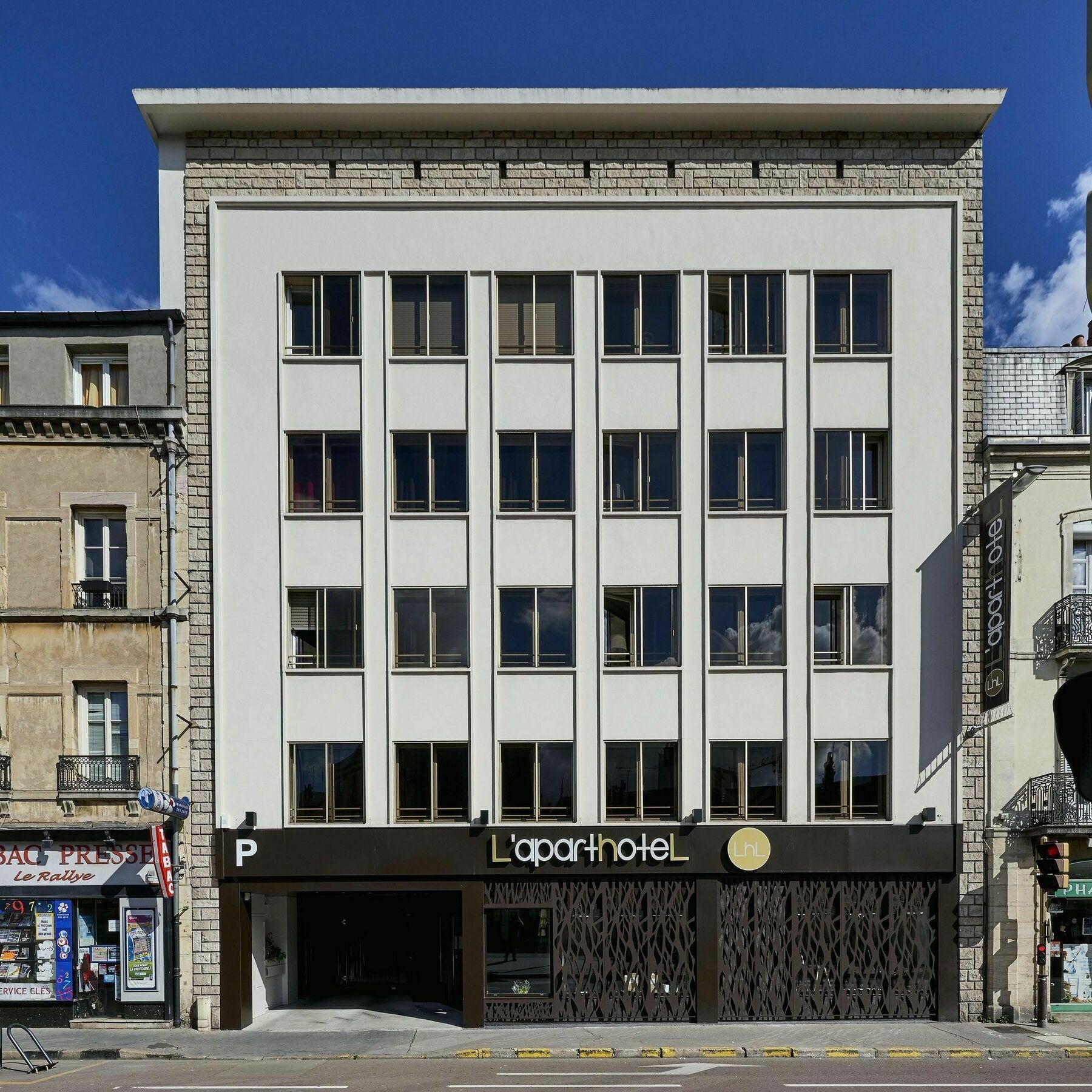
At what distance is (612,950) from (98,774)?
11.3 m

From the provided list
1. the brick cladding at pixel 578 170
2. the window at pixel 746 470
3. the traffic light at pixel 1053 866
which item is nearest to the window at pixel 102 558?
the brick cladding at pixel 578 170

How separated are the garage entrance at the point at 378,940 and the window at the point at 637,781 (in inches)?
226

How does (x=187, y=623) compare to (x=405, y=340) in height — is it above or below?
below

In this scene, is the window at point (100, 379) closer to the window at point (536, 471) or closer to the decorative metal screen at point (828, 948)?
the window at point (536, 471)

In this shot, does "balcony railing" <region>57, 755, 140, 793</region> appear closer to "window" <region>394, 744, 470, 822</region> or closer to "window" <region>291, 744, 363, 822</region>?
"window" <region>291, 744, 363, 822</region>

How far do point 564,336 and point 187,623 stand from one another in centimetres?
1009

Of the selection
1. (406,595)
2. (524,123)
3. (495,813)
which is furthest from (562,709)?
(524,123)

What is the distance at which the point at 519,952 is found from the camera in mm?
19734

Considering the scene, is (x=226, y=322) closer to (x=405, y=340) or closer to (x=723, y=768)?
(x=405, y=340)

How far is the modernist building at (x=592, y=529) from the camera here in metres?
19.6

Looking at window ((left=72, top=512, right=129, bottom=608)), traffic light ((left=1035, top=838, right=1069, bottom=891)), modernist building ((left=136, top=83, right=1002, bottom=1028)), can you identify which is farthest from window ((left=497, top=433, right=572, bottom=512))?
traffic light ((left=1035, top=838, right=1069, bottom=891))

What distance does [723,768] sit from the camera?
20.0 meters

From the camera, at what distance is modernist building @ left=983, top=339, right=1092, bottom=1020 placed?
19.6 metres

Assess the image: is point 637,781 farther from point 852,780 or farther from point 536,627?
point 852,780
